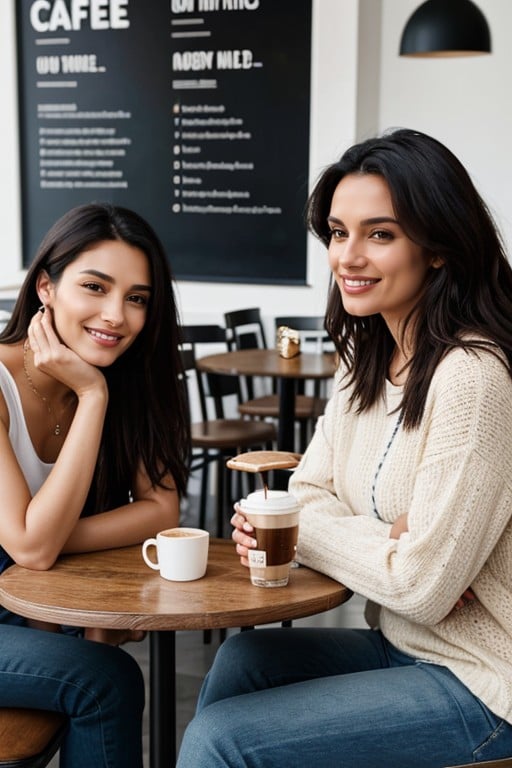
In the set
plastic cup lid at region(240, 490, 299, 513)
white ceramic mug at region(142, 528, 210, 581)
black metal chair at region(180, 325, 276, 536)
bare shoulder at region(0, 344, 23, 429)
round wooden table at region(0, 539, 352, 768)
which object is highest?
bare shoulder at region(0, 344, 23, 429)

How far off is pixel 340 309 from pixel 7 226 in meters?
5.35

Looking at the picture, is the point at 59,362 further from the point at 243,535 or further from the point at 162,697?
the point at 162,697

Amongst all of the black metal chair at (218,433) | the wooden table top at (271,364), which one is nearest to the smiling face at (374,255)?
the wooden table top at (271,364)

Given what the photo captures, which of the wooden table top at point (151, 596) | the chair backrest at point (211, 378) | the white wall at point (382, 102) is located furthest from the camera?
the white wall at point (382, 102)

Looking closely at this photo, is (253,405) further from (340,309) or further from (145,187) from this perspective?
(340,309)

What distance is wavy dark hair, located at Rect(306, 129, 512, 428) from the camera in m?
1.87

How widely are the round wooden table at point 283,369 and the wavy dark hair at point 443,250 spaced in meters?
2.79

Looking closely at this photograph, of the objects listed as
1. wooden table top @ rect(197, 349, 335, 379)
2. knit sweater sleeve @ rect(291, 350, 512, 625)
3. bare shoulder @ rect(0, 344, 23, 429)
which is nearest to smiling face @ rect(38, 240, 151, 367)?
bare shoulder @ rect(0, 344, 23, 429)

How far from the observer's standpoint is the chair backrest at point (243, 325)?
6.04 m

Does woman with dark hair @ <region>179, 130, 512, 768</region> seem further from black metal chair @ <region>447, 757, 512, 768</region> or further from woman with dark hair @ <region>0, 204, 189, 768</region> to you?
woman with dark hair @ <region>0, 204, 189, 768</region>

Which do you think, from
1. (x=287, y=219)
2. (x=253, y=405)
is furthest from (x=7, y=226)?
(x=253, y=405)

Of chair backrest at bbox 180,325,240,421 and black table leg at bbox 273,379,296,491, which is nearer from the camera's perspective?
black table leg at bbox 273,379,296,491

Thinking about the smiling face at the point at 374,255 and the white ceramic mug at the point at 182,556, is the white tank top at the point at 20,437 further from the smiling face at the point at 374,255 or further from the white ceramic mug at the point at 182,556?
the smiling face at the point at 374,255

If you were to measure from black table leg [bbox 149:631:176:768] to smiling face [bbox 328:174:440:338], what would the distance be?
675mm
